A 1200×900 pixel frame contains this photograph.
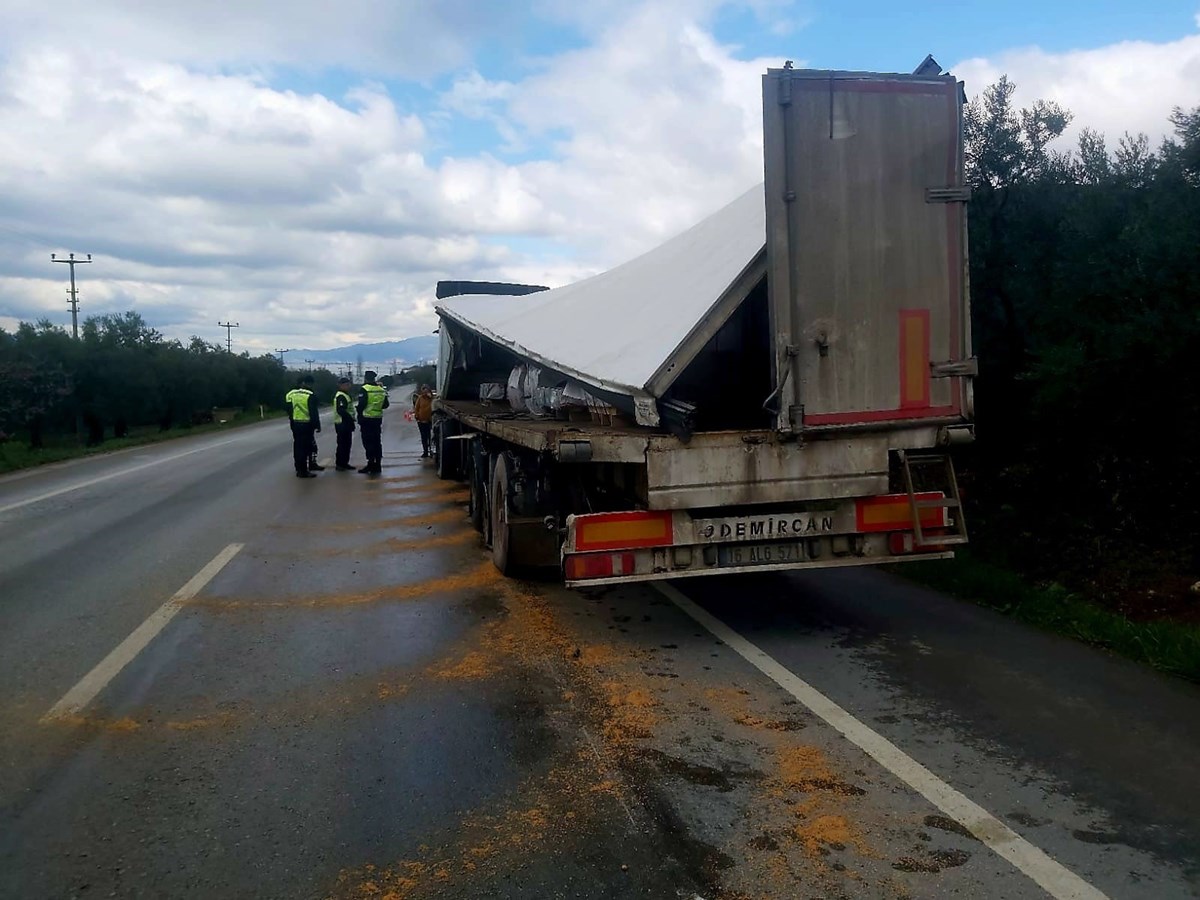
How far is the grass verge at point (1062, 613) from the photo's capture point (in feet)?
18.7

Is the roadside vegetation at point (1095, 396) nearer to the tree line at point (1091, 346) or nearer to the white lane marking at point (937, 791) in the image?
the tree line at point (1091, 346)

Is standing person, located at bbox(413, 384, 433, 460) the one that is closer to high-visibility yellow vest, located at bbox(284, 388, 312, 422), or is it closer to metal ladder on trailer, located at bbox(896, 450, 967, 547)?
high-visibility yellow vest, located at bbox(284, 388, 312, 422)

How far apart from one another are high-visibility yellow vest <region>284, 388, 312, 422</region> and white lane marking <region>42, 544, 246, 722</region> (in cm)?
797

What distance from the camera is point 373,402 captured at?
55.4ft

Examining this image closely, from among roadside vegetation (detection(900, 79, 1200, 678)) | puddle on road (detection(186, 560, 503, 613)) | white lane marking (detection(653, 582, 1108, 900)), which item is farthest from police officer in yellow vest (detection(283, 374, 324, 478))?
white lane marking (detection(653, 582, 1108, 900))

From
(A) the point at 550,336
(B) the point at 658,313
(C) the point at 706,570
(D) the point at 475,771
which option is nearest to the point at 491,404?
(A) the point at 550,336

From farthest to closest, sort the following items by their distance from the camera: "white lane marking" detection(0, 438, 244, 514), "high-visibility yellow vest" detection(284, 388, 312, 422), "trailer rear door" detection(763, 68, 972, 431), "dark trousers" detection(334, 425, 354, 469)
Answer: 1. "dark trousers" detection(334, 425, 354, 469)
2. "high-visibility yellow vest" detection(284, 388, 312, 422)
3. "white lane marking" detection(0, 438, 244, 514)
4. "trailer rear door" detection(763, 68, 972, 431)

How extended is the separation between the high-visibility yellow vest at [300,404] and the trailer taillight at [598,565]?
37.7 feet

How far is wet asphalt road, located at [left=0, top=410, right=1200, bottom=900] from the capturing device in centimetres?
338

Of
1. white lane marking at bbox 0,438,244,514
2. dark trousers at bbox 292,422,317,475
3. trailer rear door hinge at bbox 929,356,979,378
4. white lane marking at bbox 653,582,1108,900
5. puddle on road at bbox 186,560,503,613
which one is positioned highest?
trailer rear door hinge at bbox 929,356,979,378

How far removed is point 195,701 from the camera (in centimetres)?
514

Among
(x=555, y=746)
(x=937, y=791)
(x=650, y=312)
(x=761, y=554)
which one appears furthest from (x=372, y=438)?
(x=937, y=791)

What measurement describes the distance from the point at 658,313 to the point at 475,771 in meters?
3.74

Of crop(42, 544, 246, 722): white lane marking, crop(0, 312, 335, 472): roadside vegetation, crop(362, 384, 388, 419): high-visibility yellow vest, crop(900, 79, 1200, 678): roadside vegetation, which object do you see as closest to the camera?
crop(42, 544, 246, 722): white lane marking
